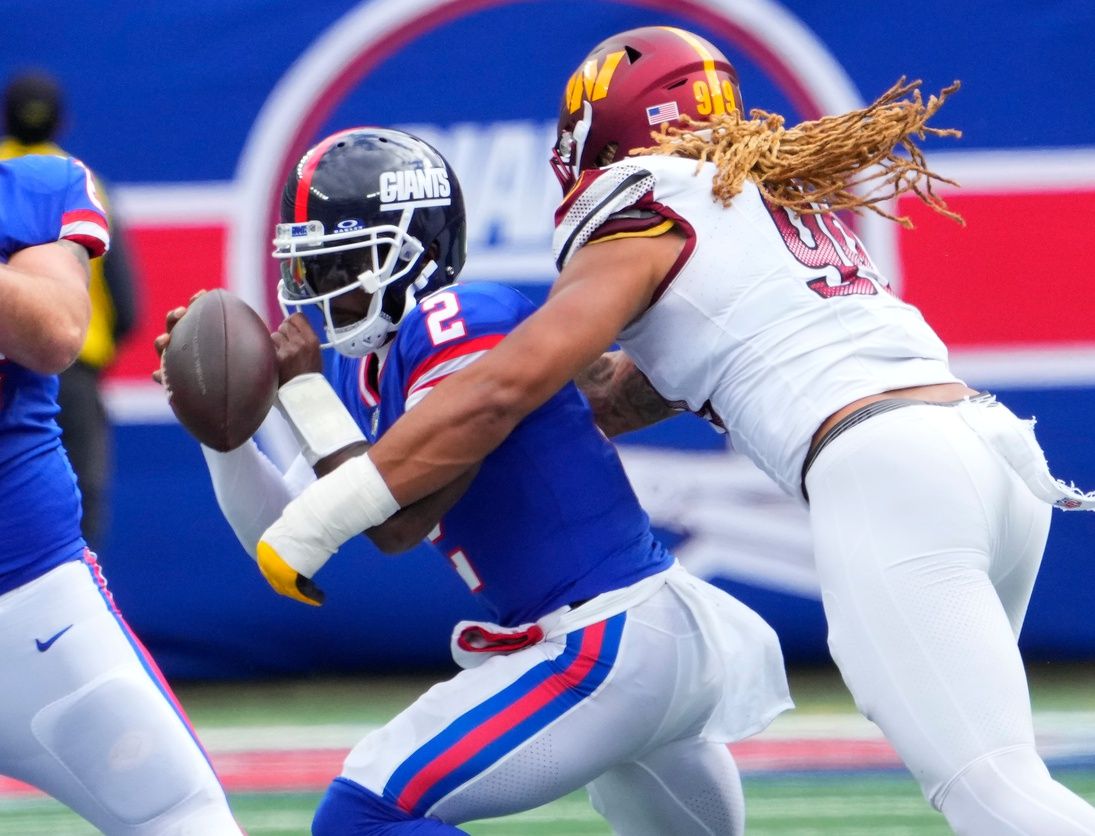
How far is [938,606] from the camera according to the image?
2232 millimetres

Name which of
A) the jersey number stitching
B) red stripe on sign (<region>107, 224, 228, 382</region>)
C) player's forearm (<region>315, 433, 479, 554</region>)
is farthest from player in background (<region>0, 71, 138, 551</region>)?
the jersey number stitching

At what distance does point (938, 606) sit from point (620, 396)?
2.84ft

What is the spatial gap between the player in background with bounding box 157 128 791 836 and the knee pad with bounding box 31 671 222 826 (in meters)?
0.24

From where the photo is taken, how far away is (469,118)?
4.99 metres

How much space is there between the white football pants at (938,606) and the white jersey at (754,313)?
0.09 m

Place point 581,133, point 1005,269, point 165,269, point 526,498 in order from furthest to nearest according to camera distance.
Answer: point 165,269
point 1005,269
point 581,133
point 526,498

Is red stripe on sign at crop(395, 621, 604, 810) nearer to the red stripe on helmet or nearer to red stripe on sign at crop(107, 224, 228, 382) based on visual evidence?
the red stripe on helmet

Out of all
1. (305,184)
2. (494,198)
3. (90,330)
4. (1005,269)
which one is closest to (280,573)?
(305,184)

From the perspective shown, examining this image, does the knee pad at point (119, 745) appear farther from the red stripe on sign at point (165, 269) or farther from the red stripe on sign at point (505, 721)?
the red stripe on sign at point (165, 269)

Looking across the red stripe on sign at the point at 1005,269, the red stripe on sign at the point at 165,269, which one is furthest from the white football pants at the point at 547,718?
the red stripe on sign at the point at 165,269

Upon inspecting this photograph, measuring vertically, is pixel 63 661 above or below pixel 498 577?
below

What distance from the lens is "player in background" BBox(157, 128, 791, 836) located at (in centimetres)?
239

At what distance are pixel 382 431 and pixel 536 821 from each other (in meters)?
1.57

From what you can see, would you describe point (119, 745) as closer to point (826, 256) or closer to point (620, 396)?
point (620, 396)
